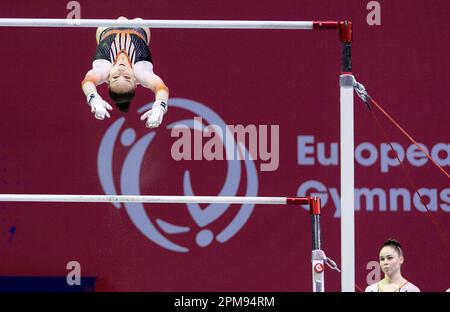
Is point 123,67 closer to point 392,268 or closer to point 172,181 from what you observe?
point 172,181

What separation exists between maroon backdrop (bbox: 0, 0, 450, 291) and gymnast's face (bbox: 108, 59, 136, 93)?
4.62 feet

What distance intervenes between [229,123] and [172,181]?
636 mm

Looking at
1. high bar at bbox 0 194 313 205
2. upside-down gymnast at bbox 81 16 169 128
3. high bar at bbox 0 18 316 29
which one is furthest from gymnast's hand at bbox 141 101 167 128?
high bar at bbox 0 18 316 29

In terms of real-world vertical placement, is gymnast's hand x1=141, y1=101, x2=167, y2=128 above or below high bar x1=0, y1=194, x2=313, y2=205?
above

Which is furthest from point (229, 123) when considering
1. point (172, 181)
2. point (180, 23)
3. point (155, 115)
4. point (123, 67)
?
point (180, 23)

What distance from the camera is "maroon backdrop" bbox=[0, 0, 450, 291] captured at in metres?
8.29

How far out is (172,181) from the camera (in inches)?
328

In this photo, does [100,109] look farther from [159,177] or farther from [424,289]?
[424,289]

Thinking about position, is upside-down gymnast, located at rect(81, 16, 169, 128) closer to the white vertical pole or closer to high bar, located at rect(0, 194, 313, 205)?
high bar, located at rect(0, 194, 313, 205)

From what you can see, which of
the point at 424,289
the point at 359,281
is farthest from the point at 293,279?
the point at 424,289

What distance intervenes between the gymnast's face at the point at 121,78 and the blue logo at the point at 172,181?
1425 millimetres

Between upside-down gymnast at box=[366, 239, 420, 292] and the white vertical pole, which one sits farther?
upside-down gymnast at box=[366, 239, 420, 292]

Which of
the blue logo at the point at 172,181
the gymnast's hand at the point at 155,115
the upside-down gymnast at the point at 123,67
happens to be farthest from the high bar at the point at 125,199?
the blue logo at the point at 172,181

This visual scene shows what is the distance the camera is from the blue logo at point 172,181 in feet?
27.2
